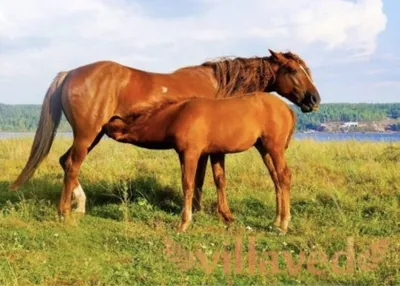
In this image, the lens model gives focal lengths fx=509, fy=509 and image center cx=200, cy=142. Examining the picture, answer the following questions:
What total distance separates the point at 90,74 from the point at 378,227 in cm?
440

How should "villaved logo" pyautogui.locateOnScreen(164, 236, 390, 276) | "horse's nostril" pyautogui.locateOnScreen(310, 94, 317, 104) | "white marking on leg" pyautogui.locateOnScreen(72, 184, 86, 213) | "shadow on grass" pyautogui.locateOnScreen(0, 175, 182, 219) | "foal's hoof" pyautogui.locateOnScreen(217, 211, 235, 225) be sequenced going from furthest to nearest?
"horse's nostril" pyautogui.locateOnScreen(310, 94, 317, 104) < "shadow on grass" pyautogui.locateOnScreen(0, 175, 182, 219) < "white marking on leg" pyautogui.locateOnScreen(72, 184, 86, 213) < "foal's hoof" pyautogui.locateOnScreen(217, 211, 235, 225) < "villaved logo" pyautogui.locateOnScreen(164, 236, 390, 276)

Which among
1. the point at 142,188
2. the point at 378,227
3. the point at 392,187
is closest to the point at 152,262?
the point at 378,227

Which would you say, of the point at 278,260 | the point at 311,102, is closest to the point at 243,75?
the point at 311,102

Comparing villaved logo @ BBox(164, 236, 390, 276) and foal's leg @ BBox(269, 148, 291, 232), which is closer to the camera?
villaved logo @ BBox(164, 236, 390, 276)

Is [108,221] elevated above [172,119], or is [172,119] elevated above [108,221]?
[172,119]

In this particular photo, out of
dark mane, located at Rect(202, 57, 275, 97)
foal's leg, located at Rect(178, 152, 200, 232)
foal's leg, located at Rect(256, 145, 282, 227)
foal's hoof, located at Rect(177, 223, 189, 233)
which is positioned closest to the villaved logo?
foal's hoof, located at Rect(177, 223, 189, 233)

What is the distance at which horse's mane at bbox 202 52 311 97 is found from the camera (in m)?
7.84

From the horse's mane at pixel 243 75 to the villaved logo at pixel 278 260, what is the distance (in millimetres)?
3102

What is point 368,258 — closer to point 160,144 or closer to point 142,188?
point 160,144

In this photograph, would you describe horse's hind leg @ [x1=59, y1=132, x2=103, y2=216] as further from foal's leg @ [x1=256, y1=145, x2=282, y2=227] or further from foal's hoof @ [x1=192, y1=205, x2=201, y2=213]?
foal's leg @ [x1=256, y1=145, x2=282, y2=227]

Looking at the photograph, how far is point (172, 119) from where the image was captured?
655 centimetres

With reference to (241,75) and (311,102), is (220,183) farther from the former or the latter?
(311,102)

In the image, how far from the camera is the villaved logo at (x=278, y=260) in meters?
4.63

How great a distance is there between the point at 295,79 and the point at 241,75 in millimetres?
833
